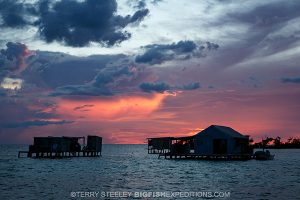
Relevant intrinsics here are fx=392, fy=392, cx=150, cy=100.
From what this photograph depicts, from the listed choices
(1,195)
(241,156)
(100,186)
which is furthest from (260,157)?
(1,195)

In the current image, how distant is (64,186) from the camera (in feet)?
120

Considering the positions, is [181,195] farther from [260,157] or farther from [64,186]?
[260,157]

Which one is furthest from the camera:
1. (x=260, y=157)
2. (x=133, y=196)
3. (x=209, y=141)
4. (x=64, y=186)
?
(x=260, y=157)

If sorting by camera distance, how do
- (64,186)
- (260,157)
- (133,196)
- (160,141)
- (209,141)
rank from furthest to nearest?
1. (160,141)
2. (260,157)
3. (209,141)
4. (64,186)
5. (133,196)

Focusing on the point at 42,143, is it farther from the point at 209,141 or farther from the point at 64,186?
the point at 64,186

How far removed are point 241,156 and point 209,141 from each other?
808 cm

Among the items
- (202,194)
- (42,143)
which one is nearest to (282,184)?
(202,194)

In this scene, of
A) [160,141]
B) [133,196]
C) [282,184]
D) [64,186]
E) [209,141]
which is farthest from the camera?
[160,141]

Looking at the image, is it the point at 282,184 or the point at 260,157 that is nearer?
the point at 282,184

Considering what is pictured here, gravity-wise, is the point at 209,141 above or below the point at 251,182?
above

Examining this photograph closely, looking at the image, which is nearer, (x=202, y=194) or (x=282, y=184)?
(x=202, y=194)

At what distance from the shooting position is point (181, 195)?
31.0 meters

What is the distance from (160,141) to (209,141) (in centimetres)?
3981

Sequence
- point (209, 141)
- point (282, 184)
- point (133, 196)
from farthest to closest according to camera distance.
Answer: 1. point (209, 141)
2. point (282, 184)
3. point (133, 196)
